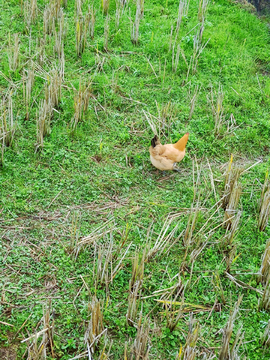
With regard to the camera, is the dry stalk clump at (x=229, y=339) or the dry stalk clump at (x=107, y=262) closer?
the dry stalk clump at (x=229, y=339)

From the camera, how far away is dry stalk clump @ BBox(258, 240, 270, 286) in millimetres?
3582

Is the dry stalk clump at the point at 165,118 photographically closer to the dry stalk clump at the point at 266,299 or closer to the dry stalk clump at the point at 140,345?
the dry stalk clump at the point at 266,299

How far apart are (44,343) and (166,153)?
2.39 meters

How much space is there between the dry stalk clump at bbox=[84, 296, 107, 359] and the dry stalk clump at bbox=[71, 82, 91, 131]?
2528 millimetres

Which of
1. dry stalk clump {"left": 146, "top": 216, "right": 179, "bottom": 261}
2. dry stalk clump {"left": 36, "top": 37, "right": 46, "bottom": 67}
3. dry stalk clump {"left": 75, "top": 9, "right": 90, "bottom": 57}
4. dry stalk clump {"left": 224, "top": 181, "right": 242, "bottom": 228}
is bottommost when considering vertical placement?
dry stalk clump {"left": 146, "top": 216, "right": 179, "bottom": 261}

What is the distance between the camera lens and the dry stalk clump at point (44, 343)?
110 inches

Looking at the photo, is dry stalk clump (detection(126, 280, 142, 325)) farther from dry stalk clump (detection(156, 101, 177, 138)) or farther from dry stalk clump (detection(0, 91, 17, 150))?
dry stalk clump (detection(156, 101, 177, 138))

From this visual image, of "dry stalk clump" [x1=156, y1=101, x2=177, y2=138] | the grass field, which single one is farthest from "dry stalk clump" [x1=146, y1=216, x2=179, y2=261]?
"dry stalk clump" [x1=156, y1=101, x2=177, y2=138]

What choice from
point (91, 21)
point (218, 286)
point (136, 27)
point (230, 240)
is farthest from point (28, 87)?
point (218, 286)

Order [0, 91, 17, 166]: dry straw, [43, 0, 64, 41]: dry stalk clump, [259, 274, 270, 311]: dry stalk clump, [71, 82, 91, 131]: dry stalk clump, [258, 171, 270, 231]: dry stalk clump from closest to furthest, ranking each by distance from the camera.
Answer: [259, 274, 270, 311]: dry stalk clump < [258, 171, 270, 231]: dry stalk clump < [0, 91, 17, 166]: dry straw < [71, 82, 91, 131]: dry stalk clump < [43, 0, 64, 41]: dry stalk clump

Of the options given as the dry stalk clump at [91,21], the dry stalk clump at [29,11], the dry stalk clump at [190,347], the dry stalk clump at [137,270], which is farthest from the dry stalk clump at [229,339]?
the dry stalk clump at [29,11]

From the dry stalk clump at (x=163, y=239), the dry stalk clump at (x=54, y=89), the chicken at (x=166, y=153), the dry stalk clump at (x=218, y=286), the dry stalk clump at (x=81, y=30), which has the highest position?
the dry stalk clump at (x=81, y=30)

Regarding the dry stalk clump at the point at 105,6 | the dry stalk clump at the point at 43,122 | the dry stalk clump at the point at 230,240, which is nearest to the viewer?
the dry stalk clump at the point at 230,240

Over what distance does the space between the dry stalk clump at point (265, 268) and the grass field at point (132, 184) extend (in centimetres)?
1
